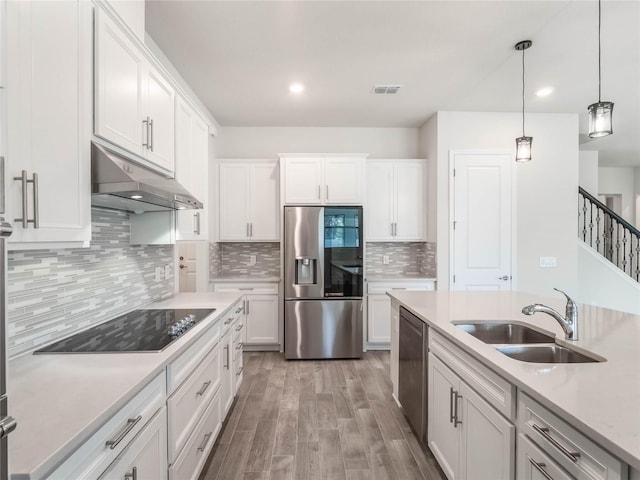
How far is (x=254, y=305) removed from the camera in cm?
404

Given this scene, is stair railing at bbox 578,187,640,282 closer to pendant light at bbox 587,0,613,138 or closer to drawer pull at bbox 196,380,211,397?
pendant light at bbox 587,0,613,138

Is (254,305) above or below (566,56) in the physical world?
→ below

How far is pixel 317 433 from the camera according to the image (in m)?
2.39

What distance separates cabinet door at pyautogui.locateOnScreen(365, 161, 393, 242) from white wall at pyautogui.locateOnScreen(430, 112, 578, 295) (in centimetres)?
62

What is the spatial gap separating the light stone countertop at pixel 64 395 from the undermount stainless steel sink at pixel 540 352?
1541 millimetres

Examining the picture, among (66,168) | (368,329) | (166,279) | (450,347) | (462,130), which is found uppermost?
(462,130)

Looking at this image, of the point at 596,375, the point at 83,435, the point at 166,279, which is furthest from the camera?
the point at 166,279

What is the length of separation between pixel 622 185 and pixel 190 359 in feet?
28.9

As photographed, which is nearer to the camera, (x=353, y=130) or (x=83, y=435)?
(x=83, y=435)

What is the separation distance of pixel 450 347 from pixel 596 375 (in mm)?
660

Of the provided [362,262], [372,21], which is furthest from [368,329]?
[372,21]

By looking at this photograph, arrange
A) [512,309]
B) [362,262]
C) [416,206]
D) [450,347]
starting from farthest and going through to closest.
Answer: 1. [416,206]
2. [362,262]
3. [512,309]
4. [450,347]

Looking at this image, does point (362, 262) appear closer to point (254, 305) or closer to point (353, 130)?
point (254, 305)

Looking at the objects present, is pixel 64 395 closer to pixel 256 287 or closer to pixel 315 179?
pixel 256 287
